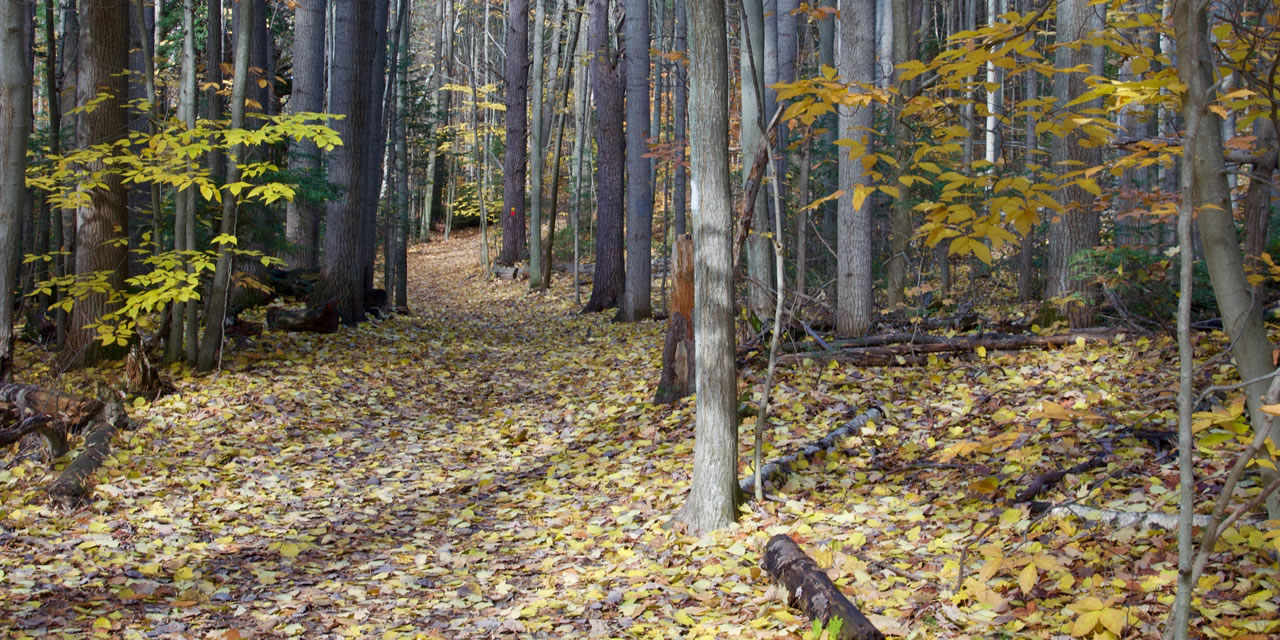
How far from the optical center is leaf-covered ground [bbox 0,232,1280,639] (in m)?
3.33

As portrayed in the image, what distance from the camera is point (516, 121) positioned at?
20.8m

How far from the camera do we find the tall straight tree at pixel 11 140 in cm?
555

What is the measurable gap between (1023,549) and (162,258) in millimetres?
6974

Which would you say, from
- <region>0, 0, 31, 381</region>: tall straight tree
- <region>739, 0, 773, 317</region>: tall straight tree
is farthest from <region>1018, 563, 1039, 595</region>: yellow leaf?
<region>0, 0, 31, 381</region>: tall straight tree

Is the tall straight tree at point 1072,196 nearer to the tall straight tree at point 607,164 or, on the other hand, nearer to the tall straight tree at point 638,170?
the tall straight tree at point 638,170

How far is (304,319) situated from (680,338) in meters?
5.68

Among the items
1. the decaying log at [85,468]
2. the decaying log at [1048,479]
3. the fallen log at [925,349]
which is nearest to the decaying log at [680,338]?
the fallen log at [925,349]

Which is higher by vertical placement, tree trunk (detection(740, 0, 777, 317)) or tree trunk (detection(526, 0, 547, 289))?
tree trunk (detection(526, 0, 547, 289))

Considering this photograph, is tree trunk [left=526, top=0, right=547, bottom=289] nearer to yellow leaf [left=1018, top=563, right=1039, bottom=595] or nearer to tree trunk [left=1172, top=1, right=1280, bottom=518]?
yellow leaf [left=1018, top=563, right=1039, bottom=595]

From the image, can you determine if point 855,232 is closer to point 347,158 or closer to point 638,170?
point 638,170

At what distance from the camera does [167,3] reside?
14859 millimetres

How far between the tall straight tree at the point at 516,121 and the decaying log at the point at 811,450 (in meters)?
16.6

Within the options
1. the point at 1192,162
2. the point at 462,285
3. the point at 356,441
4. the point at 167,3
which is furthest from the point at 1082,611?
the point at 462,285

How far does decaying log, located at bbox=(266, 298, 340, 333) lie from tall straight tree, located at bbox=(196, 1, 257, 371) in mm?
2093
